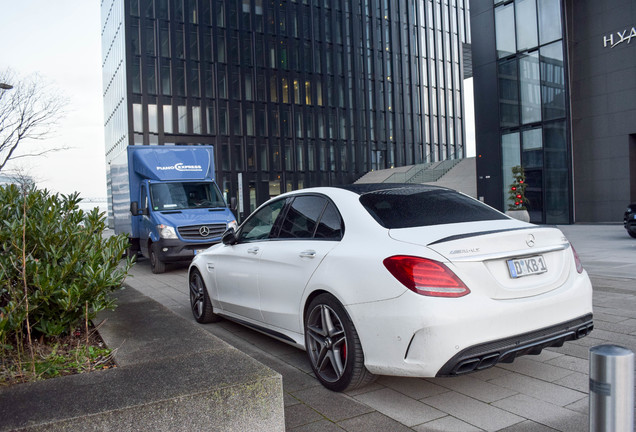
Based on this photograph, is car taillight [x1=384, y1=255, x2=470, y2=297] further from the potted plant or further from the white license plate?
the potted plant

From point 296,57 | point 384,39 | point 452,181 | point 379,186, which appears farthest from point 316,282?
point 384,39

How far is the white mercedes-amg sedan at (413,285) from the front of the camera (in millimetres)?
3221

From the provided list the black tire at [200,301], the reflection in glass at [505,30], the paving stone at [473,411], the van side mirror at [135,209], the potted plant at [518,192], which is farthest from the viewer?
the reflection in glass at [505,30]

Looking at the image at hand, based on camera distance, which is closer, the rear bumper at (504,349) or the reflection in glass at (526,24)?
the rear bumper at (504,349)

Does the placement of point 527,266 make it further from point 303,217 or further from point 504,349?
point 303,217

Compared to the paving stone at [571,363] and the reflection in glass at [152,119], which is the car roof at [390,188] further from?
the reflection in glass at [152,119]

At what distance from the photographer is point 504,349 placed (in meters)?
3.27

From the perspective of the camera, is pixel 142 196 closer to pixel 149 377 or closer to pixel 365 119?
pixel 149 377

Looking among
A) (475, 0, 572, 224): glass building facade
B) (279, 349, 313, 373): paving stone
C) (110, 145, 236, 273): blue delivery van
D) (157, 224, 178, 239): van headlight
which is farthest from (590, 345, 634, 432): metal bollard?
(475, 0, 572, 224): glass building facade

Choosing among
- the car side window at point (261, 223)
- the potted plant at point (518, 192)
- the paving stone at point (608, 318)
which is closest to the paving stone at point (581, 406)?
the paving stone at point (608, 318)

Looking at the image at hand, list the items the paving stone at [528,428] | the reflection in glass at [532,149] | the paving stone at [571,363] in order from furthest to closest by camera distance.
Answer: the reflection in glass at [532,149]
the paving stone at [571,363]
the paving stone at [528,428]

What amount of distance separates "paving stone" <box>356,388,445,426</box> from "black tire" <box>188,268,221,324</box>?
2.81 m

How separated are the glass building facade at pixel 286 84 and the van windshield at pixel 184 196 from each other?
31294 mm

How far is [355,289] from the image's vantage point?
357 centimetres
